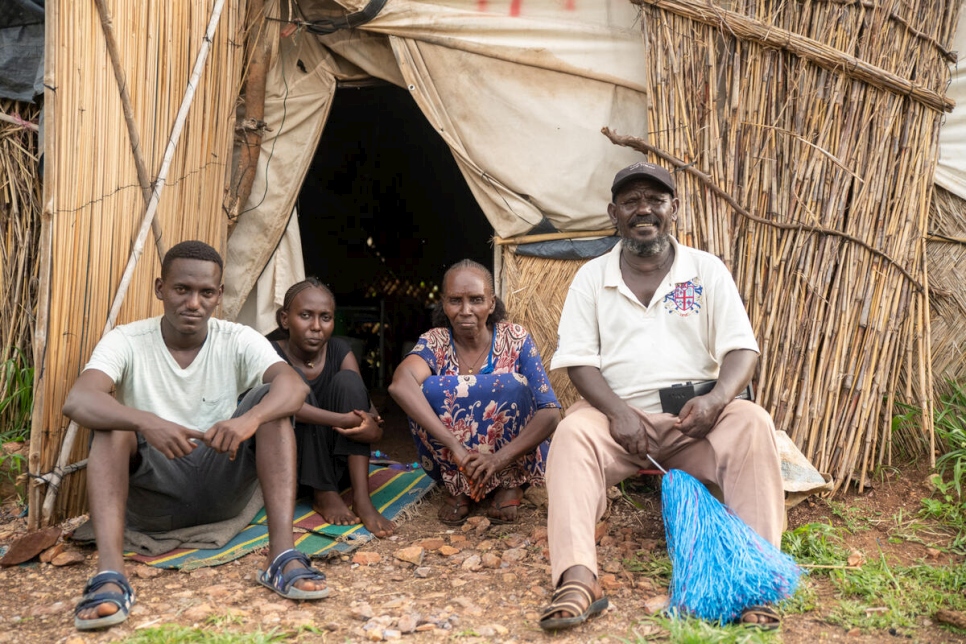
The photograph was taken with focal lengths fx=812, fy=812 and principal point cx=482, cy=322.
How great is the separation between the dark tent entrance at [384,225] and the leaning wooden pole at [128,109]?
306cm

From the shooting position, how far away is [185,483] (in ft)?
9.14

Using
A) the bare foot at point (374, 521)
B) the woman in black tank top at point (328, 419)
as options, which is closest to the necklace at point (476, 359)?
the woman in black tank top at point (328, 419)

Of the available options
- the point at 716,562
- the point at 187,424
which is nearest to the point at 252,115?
the point at 187,424

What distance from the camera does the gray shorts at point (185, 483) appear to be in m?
2.72

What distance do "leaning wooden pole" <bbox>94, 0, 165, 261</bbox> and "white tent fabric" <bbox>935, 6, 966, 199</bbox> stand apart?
3.50m

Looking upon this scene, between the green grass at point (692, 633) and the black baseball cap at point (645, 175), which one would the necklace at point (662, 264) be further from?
the green grass at point (692, 633)

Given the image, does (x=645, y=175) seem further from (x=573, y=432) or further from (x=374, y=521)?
(x=374, y=521)

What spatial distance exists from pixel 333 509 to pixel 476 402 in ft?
2.39

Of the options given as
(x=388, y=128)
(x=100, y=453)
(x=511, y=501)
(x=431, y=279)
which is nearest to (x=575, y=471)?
(x=511, y=501)

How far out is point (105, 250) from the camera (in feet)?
10.4

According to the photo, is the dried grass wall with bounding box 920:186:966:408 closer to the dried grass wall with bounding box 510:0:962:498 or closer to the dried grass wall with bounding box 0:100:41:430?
the dried grass wall with bounding box 510:0:962:498

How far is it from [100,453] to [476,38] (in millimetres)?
2508

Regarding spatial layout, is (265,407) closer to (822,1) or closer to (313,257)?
(822,1)

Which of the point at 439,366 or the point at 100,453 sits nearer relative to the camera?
the point at 100,453
